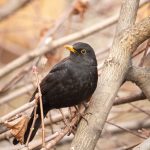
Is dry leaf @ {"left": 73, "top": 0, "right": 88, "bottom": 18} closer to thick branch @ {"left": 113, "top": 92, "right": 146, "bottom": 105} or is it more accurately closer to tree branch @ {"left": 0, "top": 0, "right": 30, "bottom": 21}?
thick branch @ {"left": 113, "top": 92, "right": 146, "bottom": 105}

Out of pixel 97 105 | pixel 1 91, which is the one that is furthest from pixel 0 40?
pixel 97 105

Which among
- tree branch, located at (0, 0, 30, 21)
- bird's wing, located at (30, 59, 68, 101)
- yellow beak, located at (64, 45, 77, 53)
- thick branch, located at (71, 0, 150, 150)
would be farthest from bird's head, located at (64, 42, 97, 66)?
tree branch, located at (0, 0, 30, 21)

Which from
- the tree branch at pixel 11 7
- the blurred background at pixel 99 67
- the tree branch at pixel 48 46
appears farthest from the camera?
the tree branch at pixel 11 7

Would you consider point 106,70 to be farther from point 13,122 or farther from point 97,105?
point 13,122

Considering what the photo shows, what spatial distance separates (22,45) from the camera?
11672mm

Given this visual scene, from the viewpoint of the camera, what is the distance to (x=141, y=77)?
3.93 meters

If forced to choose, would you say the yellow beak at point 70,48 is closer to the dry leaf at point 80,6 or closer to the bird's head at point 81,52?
the bird's head at point 81,52

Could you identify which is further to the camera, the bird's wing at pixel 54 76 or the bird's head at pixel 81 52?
the bird's head at pixel 81 52

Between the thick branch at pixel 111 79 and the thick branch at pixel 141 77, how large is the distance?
10cm

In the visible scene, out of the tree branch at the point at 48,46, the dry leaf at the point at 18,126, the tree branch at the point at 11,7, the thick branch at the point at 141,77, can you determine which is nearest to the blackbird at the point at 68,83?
the thick branch at the point at 141,77

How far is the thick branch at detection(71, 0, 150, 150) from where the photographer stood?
352 cm

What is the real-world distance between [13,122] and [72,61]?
4.24ft

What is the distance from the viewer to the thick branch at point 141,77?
12.9 ft

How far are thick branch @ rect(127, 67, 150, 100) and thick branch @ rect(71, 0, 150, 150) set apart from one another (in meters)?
0.10
